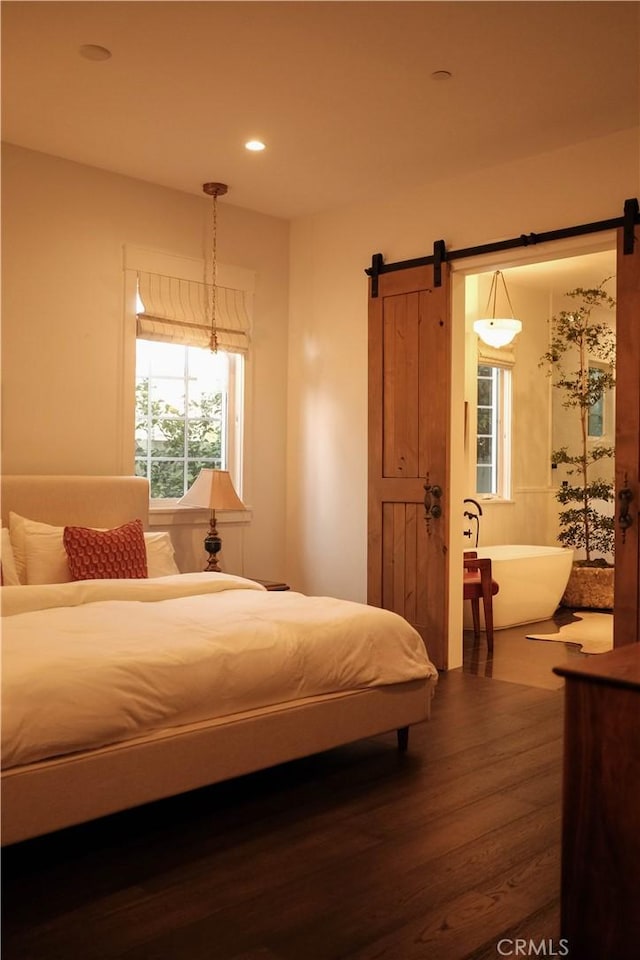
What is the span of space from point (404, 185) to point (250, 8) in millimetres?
2183

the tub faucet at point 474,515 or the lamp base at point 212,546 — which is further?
the tub faucet at point 474,515

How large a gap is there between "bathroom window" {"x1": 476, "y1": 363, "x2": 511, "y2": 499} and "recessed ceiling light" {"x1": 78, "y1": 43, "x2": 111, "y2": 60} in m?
4.93

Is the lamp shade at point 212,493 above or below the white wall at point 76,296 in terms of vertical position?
below

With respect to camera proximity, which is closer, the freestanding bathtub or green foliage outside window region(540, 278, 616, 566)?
the freestanding bathtub

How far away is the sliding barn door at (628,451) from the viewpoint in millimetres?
4305

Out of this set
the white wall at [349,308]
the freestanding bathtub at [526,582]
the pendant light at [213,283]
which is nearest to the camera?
the white wall at [349,308]

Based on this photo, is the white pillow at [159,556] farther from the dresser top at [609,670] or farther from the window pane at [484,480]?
the window pane at [484,480]

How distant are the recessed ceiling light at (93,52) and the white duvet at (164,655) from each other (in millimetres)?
2283

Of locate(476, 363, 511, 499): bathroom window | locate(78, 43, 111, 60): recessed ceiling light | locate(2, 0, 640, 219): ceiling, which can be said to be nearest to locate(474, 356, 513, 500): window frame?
locate(476, 363, 511, 499): bathroom window

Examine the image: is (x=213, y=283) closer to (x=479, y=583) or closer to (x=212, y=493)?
(x=212, y=493)

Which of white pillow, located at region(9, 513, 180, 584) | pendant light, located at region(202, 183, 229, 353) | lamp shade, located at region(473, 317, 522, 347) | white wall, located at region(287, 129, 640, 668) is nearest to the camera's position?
white pillow, located at region(9, 513, 180, 584)

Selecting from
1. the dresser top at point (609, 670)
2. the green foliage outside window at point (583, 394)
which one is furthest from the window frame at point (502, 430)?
the dresser top at point (609, 670)

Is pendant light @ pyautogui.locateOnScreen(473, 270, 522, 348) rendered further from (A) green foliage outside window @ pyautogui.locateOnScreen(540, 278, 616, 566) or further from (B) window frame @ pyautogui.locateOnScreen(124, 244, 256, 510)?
(B) window frame @ pyautogui.locateOnScreen(124, 244, 256, 510)

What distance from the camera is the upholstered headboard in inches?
179
